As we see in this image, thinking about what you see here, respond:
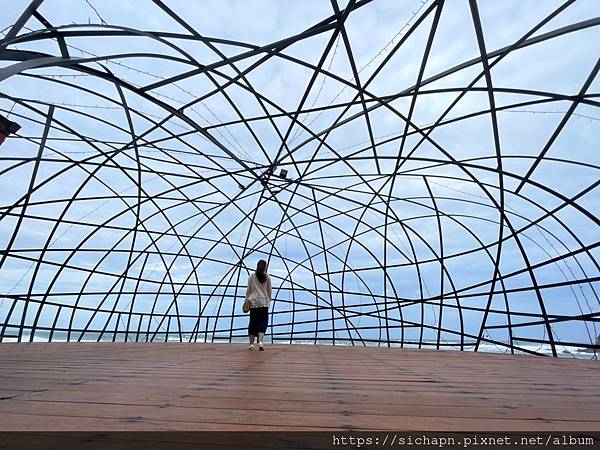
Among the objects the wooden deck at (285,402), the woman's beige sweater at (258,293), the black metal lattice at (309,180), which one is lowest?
the wooden deck at (285,402)

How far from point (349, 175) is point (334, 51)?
11.2 m

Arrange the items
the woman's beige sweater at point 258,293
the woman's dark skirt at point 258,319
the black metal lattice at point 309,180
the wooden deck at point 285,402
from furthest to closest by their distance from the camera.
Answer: the black metal lattice at point 309,180
the woman's dark skirt at point 258,319
the woman's beige sweater at point 258,293
the wooden deck at point 285,402

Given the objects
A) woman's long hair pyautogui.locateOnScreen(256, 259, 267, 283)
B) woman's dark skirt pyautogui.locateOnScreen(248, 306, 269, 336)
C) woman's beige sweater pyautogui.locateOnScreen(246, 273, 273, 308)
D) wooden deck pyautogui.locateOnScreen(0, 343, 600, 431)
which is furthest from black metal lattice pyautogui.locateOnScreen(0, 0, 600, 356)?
woman's dark skirt pyautogui.locateOnScreen(248, 306, 269, 336)

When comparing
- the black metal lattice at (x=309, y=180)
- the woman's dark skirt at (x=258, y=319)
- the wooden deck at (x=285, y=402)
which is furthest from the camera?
the black metal lattice at (x=309, y=180)

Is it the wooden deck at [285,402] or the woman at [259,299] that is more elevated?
the woman at [259,299]

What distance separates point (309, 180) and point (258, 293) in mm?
16228

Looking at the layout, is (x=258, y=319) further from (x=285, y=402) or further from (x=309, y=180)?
(x=309, y=180)

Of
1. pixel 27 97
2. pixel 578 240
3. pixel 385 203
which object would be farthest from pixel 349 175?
pixel 27 97

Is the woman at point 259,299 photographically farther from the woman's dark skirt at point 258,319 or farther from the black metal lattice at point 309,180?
the black metal lattice at point 309,180

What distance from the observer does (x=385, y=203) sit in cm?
3080

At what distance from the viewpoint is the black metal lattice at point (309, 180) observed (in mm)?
16031

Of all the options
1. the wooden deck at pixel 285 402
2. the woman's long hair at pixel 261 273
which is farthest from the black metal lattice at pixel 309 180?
the woman's long hair at pixel 261 273

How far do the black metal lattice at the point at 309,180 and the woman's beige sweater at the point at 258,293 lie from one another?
876cm
